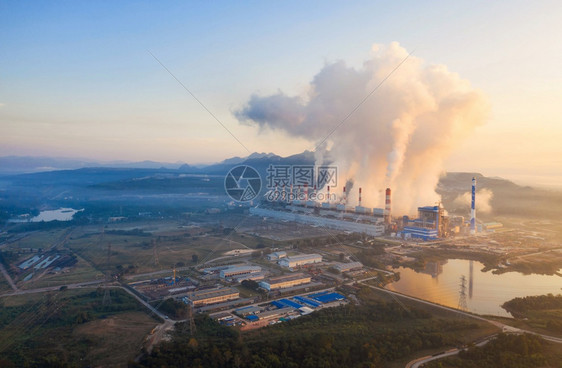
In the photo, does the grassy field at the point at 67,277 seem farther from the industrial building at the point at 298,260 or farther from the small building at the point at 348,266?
the small building at the point at 348,266

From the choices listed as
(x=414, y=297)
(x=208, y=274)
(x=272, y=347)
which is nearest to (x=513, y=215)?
(x=414, y=297)

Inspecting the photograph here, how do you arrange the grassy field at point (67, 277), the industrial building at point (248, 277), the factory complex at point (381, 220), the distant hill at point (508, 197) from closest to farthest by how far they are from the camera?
the grassy field at point (67, 277)
the industrial building at point (248, 277)
the factory complex at point (381, 220)
the distant hill at point (508, 197)

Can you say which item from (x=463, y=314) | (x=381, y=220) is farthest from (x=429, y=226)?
(x=463, y=314)

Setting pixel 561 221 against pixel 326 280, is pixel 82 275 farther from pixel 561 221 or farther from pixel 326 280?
pixel 561 221

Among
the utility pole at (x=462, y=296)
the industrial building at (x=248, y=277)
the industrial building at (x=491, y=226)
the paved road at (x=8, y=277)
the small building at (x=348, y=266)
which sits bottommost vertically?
the paved road at (x=8, y=277)

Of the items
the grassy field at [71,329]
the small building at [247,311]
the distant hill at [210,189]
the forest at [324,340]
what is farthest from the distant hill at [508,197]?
the grassy field at [71,329]

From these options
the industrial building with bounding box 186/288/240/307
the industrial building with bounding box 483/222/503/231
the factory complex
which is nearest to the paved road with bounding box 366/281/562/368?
the industrial building with bounding box 186/288/240/307
